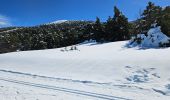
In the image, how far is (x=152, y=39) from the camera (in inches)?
884

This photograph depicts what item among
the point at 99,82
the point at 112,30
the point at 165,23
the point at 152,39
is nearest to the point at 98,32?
the point at 112,30

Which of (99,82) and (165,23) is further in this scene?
(165,23)

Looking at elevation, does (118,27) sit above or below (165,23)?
above

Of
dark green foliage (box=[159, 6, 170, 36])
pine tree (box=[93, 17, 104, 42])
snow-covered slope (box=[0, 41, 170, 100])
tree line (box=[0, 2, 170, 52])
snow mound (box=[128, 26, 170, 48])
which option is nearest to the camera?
snow-covered slope (box=[0, 41, 170, 100])

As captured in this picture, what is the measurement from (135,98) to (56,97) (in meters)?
3.32

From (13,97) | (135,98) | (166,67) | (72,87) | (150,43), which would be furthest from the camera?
(150,43)

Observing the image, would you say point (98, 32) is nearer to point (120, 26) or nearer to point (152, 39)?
point (120, 26)

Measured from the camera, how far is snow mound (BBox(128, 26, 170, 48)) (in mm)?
21447

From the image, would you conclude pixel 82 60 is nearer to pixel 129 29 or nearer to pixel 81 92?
pixel 81 92

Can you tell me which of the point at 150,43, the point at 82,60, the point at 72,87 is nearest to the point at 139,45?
the point at 150,43

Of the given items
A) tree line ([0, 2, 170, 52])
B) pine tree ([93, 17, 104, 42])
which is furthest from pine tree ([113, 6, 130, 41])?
pine tree ([93, 17, 104, 42])

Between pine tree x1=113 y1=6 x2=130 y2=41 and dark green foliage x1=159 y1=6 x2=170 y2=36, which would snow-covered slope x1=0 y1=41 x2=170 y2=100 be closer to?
dark green foliage x1=159 y1=6 x2=170 y2=36

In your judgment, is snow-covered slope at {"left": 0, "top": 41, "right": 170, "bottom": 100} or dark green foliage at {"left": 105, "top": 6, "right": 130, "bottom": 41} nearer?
snow-covered slope at {"left": 0, "top": 41, "right": 170, "bottom": 100}

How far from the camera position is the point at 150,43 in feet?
74.6
